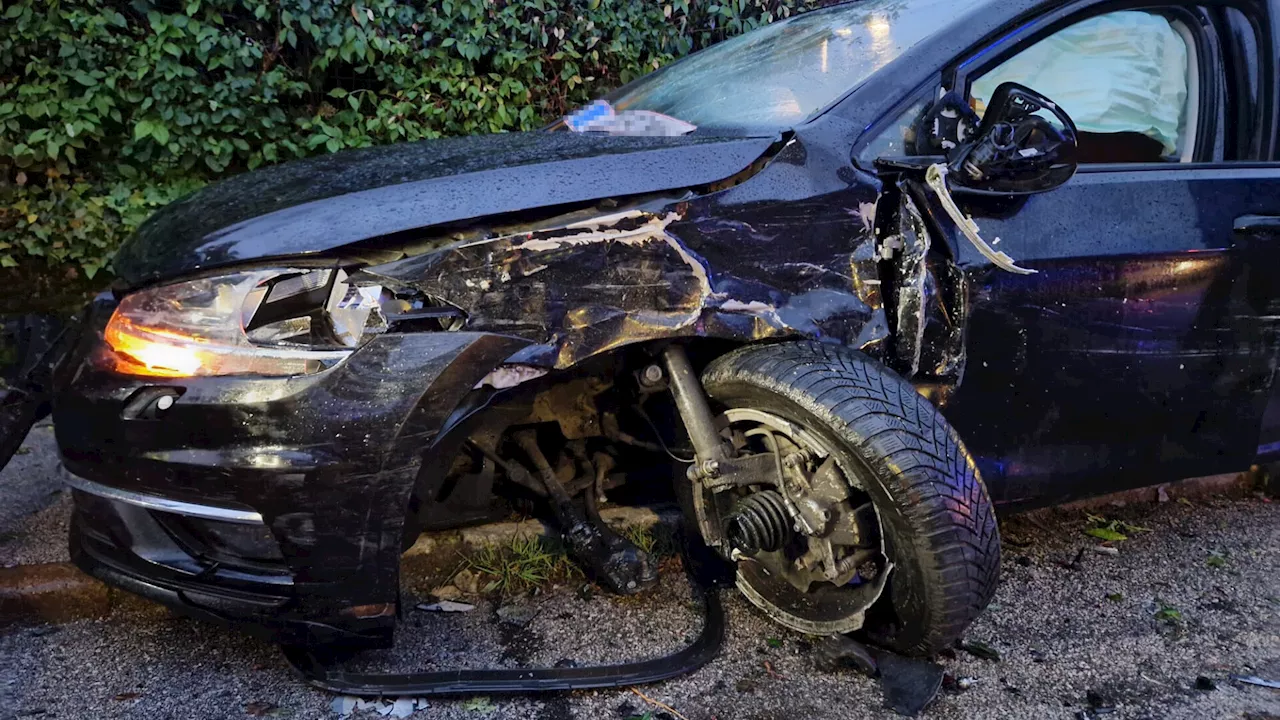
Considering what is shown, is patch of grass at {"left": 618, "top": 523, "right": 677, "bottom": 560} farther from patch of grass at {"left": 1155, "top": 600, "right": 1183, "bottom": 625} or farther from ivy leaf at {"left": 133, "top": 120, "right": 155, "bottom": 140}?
ivy leaf at {"left": 133, "top": 120, "right": 155, "bottom": 140}

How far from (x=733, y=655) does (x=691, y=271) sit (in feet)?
3.57

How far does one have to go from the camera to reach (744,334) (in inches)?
92.2

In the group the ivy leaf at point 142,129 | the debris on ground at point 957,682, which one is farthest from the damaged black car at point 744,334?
the ivy leaf at point 142,129

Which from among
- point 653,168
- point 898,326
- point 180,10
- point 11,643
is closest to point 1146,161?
point 898,326

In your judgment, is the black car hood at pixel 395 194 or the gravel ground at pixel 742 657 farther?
the gravel ground at pixel 742 657

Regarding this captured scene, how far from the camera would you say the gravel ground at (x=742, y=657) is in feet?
7.66

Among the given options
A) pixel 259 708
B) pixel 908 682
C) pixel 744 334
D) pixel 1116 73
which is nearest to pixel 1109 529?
pixel 908 682

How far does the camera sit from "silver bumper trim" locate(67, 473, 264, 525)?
2.05m

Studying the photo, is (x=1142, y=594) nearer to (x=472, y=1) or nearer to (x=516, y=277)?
(x=516, y=277)

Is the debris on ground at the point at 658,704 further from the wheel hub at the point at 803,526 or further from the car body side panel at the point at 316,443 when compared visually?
the car body side panel at the point at 316,443

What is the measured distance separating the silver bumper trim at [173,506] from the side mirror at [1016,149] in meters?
1.94

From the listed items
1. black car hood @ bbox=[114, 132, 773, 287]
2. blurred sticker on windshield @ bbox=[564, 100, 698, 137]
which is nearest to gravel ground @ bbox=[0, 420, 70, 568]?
black car hood @ bbox=[114, 132, 773, 287]

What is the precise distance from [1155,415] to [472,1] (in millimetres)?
3612

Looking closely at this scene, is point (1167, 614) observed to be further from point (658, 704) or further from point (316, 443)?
point (316, 443)
